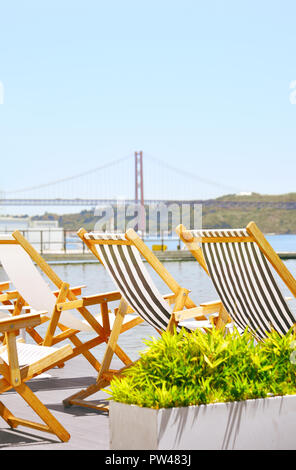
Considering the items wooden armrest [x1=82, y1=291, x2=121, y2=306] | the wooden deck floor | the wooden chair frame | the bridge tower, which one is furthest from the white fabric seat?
the bridge tower

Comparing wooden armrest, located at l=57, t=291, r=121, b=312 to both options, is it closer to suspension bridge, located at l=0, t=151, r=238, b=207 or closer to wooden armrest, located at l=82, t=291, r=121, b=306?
wooden armrest, located at l=82, t=291, r=121, b=306

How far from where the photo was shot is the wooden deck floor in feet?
7.95

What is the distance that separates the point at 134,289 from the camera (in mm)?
2934

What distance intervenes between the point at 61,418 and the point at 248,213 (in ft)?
111

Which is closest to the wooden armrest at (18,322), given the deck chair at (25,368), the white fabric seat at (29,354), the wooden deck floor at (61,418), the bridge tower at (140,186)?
the deck chair at (25,368)

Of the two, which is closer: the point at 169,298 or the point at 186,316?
the point at 186,316

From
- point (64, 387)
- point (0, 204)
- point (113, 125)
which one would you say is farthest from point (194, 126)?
point (64, 387)

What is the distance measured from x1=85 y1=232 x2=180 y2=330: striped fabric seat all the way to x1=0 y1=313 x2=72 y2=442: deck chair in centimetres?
45

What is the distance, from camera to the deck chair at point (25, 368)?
2330mm

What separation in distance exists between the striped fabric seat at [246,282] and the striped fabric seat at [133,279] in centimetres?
29

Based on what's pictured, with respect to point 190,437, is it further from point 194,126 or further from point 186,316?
point 194,126

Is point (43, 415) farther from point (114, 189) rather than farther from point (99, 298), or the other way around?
point (114, 189)

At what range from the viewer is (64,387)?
11.4ft

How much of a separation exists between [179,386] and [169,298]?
122cm
